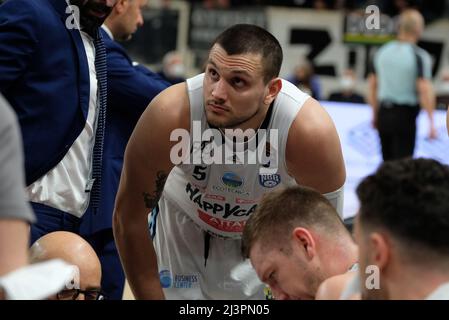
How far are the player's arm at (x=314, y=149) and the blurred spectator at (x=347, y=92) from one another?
7.95 m

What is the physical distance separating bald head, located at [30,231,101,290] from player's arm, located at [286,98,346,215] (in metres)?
0.90

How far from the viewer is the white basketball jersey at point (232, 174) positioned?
152 inches

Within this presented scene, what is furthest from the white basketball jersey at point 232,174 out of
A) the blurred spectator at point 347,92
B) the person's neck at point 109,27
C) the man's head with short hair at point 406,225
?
the blurred spectator at point 347,92

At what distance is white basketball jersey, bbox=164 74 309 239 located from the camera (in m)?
3.85

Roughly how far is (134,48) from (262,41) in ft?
32.7

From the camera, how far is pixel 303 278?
276 cm

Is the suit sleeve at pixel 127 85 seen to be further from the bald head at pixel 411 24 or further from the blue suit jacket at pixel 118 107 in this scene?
the bald head at pixel 411 24

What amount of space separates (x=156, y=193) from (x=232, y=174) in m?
0.33

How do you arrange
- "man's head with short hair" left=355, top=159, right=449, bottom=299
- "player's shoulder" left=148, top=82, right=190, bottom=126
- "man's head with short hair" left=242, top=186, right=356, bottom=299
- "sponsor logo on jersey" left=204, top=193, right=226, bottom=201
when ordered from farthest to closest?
"sponsor logo on jersey" left=204, top=193, right=226, bottom=201
"player's shoulder" left=148, top=82, right=190, bottom=126
"man's head with short hair" left=242, top=186, right=356, bottom=299
"man's head with short hair" left=355, top=159, right=449, bottom=299

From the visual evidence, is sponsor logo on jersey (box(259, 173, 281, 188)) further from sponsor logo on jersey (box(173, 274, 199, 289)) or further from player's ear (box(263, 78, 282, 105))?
sponsor logo on jersey (box(173, 274, 199, 289))

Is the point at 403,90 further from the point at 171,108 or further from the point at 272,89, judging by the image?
the point at 171,108

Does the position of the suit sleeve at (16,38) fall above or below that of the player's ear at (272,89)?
above

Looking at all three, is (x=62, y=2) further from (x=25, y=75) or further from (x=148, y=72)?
(x=148, y=72)

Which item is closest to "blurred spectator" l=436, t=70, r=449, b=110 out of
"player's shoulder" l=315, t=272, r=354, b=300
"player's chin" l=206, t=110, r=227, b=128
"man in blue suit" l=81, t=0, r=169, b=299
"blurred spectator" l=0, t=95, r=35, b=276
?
"man in blue suit" l=81, t=0, r=169, b=299
